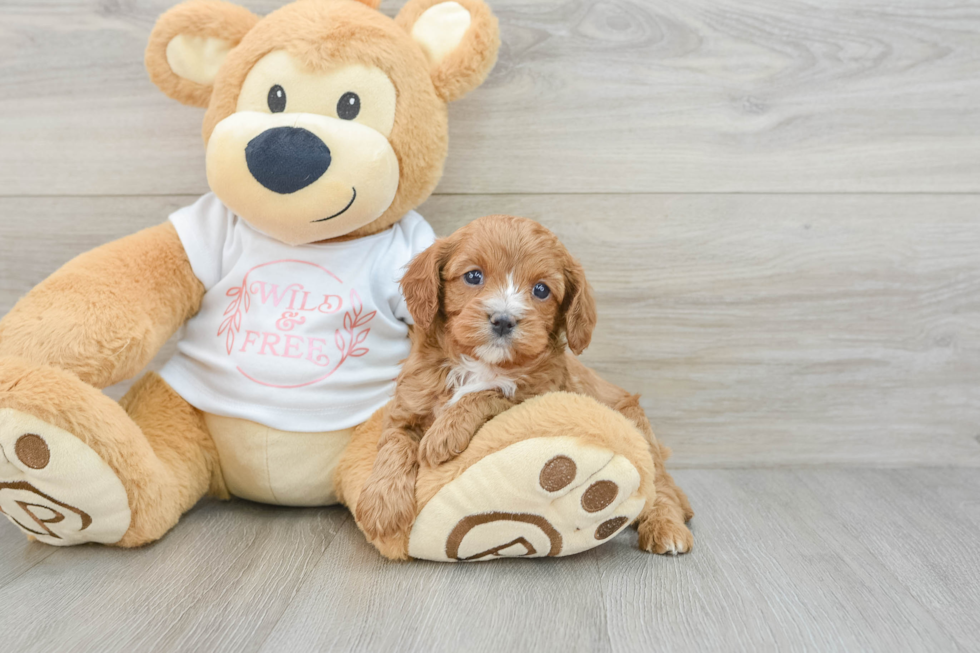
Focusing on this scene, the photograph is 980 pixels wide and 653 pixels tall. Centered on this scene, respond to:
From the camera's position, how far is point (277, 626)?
1.15 metres

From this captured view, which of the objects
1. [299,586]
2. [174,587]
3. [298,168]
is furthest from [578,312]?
[174,587]

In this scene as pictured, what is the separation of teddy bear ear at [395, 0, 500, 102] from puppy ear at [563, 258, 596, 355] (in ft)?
1.63

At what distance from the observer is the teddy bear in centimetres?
127

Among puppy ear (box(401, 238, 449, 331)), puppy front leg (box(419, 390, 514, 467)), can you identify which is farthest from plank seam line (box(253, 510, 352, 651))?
puppy ear (box(401, 238, 449, 331))

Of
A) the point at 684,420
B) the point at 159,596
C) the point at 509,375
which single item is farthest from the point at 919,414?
the point at 159,596

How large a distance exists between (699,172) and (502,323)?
0.89m

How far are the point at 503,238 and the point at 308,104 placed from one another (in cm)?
52

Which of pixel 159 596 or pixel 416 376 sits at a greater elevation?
pixel 416 376

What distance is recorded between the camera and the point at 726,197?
185cm

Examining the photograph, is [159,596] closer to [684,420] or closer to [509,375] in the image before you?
[509,375]

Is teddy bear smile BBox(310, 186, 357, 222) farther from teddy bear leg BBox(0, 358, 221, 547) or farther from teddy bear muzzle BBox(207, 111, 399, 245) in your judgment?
teddy bear leg BBox(0, 358, 221, 547)

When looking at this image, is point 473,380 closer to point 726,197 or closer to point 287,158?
point 287,158

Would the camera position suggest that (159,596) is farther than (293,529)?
No

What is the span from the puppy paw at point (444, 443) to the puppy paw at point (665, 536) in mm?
438
